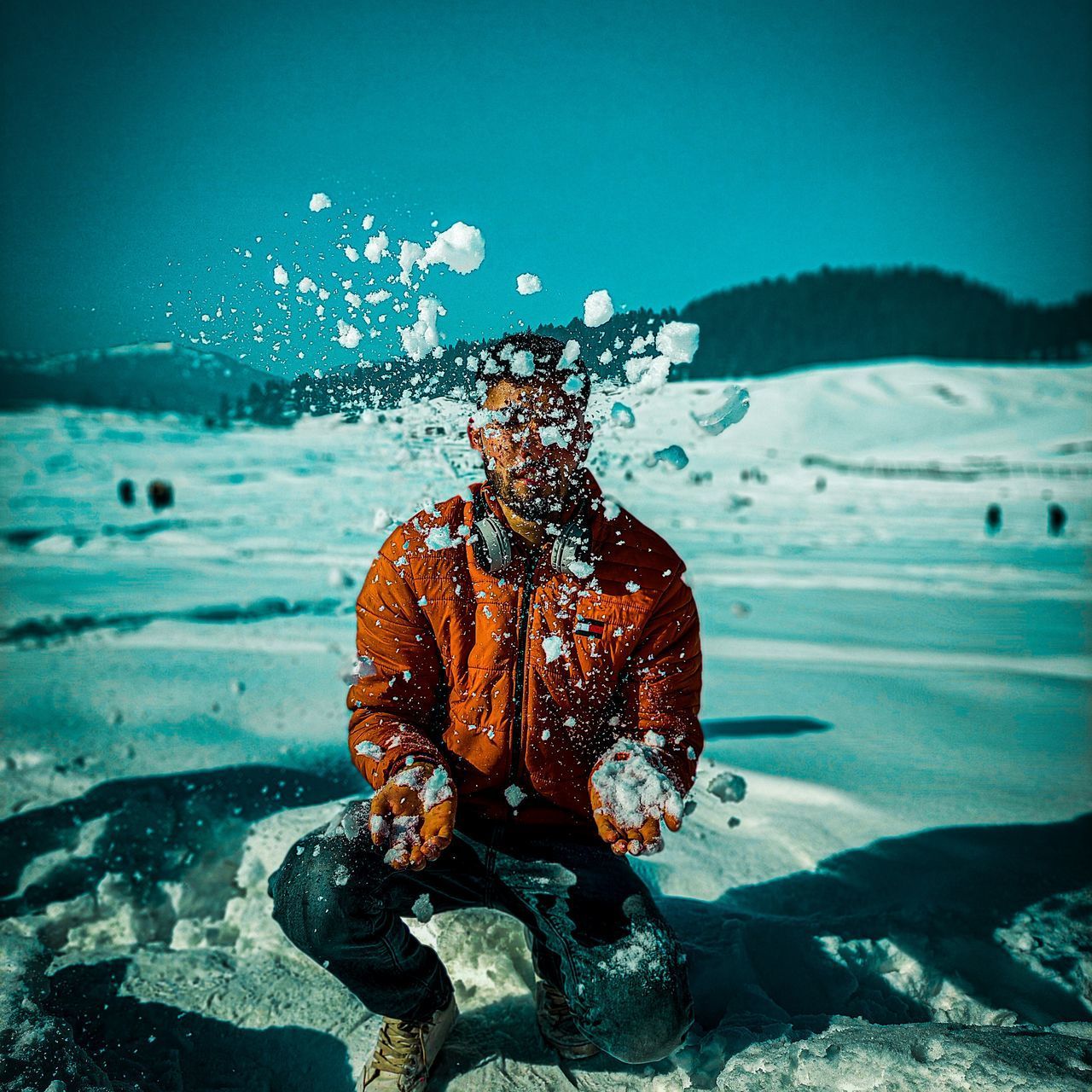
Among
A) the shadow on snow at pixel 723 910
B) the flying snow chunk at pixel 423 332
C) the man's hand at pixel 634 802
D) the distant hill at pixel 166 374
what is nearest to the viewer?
the man's hand at pixel 634 802

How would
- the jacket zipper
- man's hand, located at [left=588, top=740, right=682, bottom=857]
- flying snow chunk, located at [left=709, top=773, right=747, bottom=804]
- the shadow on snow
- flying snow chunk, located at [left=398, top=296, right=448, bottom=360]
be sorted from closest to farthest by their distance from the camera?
man's hand, located at [left=588, top=740, right=682, bottom=857] < the jacket zipper < the shadow on snow < flying snow chunk, located at [left=398, top=296, right=448, bottom=360] < flying snow chunk, located at [left=709, top=773, right=747, bottom=804]

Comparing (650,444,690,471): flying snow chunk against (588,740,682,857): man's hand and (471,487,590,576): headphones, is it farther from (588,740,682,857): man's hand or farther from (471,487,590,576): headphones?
(588,740,682,857): man's hand

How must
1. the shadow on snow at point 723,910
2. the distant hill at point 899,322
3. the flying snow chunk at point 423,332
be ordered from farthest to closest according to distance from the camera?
the distant hill at point 899,322 → the flying snow chunk at point 423,332 → the shadow on snow at point 723,910

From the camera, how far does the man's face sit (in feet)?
4.37

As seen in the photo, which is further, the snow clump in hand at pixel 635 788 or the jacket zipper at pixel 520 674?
the jacket zipper at pixel 520 674

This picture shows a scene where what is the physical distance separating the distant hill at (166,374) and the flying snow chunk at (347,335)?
0.75 ft

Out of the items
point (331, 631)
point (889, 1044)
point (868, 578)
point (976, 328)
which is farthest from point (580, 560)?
point (976, 328)

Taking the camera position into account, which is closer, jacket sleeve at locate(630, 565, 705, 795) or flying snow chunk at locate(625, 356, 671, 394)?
jacket sleeve at locate(630, 565, 705, 795)

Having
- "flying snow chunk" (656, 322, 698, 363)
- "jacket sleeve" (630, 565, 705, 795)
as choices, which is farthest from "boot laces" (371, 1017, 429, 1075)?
"flying snow chunk" (656, 322, 698, 363)

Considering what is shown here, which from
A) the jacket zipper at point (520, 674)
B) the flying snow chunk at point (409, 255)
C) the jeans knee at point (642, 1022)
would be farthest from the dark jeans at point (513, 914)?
the flying snow chunk at point (409, 255)

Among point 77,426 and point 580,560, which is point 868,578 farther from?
point 77,426

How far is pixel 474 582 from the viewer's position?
1350 mm

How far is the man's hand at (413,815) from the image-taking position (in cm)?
121

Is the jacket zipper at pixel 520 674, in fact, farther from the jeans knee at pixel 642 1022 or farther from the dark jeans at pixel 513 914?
the jeans knee at pixel 642 1022
